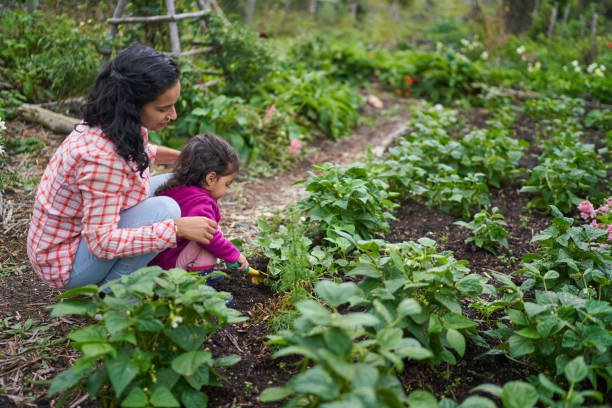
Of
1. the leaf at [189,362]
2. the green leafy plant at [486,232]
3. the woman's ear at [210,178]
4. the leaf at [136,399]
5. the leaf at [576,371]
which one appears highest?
the woman's ear at [210,178]

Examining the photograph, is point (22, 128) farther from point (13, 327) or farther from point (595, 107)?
point (595, 107)

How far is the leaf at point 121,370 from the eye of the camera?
5.88ft

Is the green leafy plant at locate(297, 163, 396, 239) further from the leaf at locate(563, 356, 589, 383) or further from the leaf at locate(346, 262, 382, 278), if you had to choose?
the leaf at locate(563, 356, 589, 383)

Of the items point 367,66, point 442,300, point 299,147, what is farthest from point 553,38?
point 442,300

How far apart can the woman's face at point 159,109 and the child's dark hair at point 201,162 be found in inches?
13.7

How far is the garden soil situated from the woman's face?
935 millimetres

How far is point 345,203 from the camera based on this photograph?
131 inches

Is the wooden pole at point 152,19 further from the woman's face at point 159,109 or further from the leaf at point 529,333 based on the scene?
the leaf at point 529,333

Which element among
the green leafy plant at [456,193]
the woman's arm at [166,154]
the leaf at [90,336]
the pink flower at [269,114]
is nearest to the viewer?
the leaf at [90,336]

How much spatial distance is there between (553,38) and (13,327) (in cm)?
1106

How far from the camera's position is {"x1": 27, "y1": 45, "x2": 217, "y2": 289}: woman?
7.75 feet

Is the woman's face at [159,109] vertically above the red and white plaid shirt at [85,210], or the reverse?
the woman's face at [159,109]

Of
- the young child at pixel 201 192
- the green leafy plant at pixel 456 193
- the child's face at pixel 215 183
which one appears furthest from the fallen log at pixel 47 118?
the green leafy plant at pixel 456 193

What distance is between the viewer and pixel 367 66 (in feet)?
29.1
